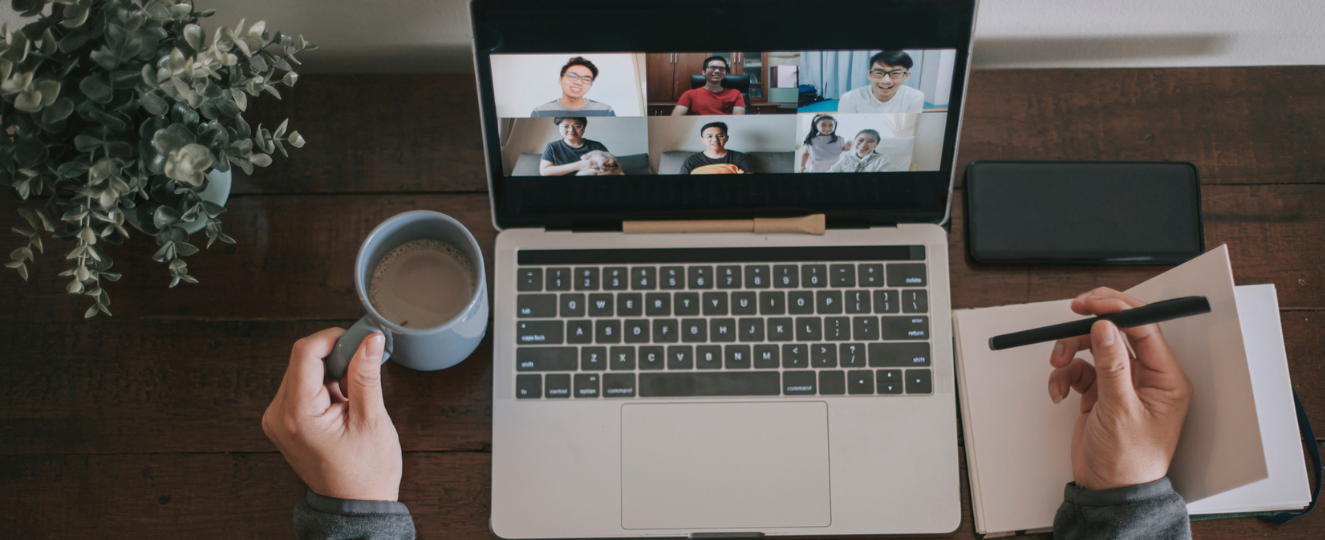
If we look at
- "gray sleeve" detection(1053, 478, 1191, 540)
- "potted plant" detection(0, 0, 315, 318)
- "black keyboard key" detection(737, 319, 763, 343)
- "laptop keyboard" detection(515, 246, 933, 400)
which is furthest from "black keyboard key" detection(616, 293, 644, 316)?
"gray sleeve" detection(1053, 478, 1191, 540)

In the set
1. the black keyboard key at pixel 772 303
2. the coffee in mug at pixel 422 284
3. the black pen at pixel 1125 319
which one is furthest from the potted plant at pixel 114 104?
the black pen at pixel 1125 319

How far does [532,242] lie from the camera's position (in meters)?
0.77

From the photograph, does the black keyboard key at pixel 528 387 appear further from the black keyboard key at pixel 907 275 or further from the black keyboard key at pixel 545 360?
the black keyboard key at pixel 907 275

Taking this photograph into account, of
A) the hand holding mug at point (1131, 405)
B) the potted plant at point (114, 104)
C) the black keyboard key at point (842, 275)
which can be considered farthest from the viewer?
the black keyboard key at point (842, 275)

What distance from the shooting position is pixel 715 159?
28.8 inches

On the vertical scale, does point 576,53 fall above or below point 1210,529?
above

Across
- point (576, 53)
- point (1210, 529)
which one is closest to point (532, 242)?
point (576, 53)

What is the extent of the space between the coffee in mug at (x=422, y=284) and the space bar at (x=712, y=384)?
209mm

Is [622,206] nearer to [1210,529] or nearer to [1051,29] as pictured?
[1051,29]

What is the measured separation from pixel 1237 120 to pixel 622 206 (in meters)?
0.74

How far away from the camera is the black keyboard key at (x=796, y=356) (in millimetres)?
732

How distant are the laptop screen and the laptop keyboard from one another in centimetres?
5

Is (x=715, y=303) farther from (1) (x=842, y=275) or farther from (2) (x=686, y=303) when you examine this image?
(1) (x=842, y=275)

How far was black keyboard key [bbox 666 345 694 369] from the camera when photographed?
2.41 feet
